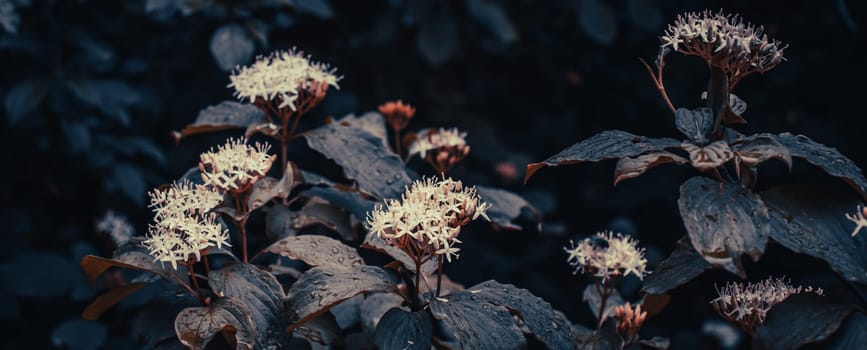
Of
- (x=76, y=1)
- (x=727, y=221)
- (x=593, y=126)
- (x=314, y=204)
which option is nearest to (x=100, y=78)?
(x=76, y=1)

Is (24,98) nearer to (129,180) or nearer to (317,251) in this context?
(129,180)

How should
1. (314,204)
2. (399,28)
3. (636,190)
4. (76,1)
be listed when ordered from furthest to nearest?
(636,190) < (399,28) < (76,1) < (314,204)

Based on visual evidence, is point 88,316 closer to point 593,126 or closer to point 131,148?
point 131,148

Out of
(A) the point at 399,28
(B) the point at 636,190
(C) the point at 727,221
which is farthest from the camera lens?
(B) the point at 636,190

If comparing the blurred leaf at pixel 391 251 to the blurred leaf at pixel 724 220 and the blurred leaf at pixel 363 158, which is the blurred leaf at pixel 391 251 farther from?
the blurred leaf at pixel 724 220

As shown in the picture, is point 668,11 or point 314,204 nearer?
point 314,204

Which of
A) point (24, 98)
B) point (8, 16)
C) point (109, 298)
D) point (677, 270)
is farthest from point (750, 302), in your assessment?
point (24, 98)

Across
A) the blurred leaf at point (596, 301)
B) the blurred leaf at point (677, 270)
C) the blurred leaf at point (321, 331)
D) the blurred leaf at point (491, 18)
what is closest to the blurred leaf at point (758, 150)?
the blurred leaf at point (677, 270)

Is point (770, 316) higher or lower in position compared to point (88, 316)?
lower
